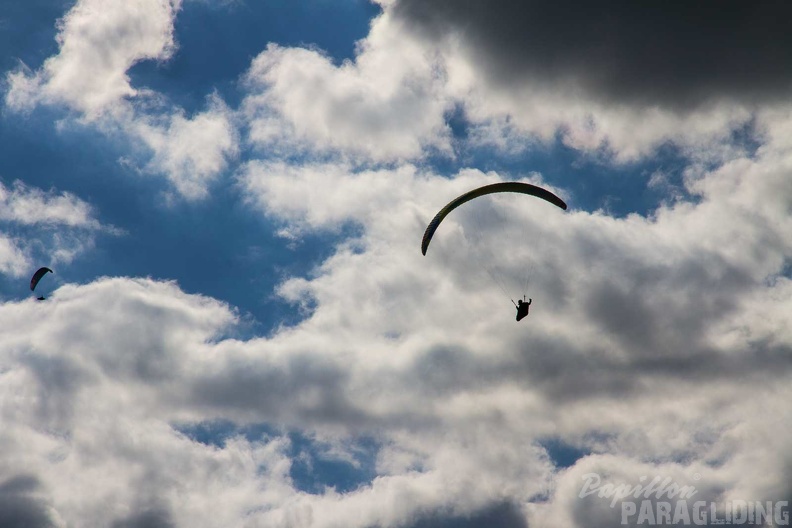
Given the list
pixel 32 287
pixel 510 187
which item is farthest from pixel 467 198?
pixel 32 287

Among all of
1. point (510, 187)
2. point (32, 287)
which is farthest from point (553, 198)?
point (32, 287)

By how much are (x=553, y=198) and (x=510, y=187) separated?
4.44m

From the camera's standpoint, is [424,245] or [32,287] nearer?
[424,245]

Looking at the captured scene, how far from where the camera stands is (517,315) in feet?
314

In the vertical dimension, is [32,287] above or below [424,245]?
above

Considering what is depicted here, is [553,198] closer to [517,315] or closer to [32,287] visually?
[517,315]

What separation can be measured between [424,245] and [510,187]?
10188 mm

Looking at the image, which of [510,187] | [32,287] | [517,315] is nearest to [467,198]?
[510,187]

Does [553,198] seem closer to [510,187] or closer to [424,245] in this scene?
[510,187]

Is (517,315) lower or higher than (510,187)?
lower

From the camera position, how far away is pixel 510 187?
313 feet

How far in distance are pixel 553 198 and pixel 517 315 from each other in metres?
12.1

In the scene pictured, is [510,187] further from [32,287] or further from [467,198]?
[32,287]

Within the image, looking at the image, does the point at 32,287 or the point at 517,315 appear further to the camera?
the point at 32,287
